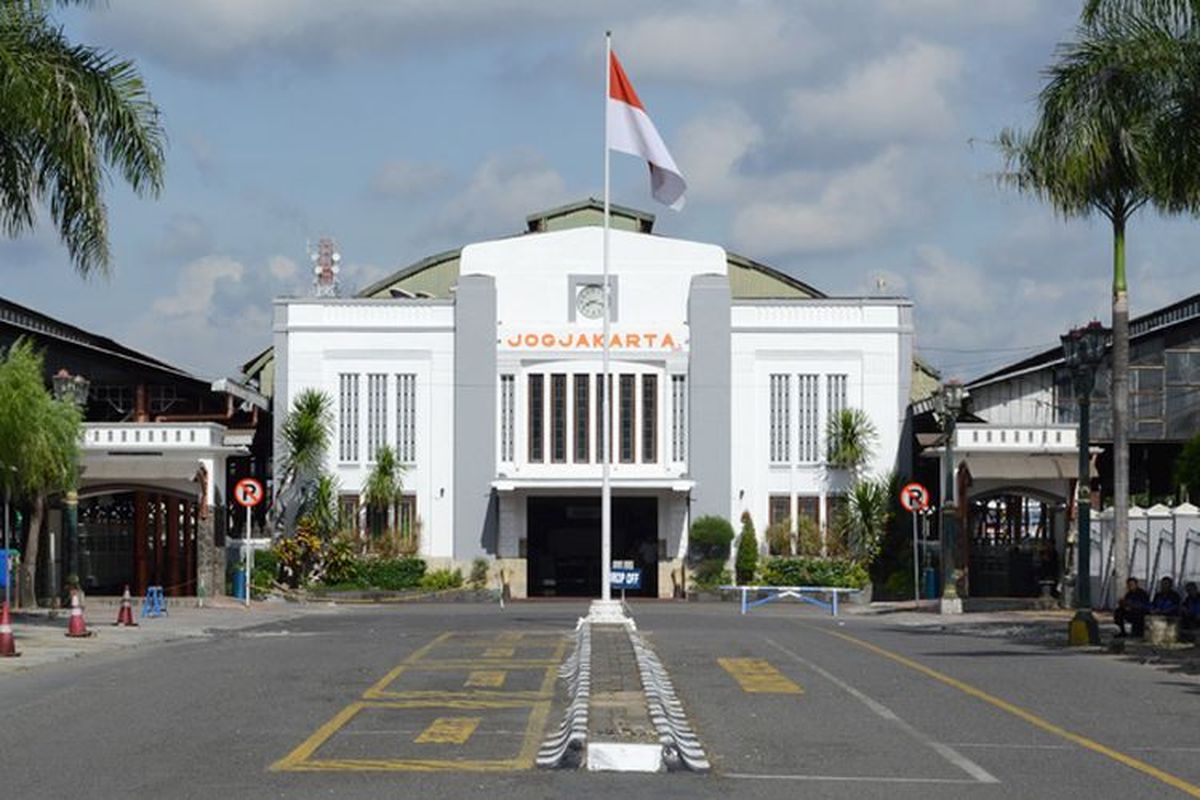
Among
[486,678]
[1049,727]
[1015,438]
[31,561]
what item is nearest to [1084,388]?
[486,678]

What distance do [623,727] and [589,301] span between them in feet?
147

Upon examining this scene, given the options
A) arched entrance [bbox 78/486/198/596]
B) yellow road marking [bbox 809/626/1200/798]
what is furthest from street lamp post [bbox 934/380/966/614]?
arched entrance [bbox 78/486/198/596]

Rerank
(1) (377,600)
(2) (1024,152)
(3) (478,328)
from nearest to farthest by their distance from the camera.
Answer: (2) (1024,152) → (1) (377,600) → (3) (478,328)

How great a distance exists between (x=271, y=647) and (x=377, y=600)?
26.3 metres

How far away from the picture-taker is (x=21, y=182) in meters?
29.2

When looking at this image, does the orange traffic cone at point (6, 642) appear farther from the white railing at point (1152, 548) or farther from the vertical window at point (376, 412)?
the vertical window at point (376, 412)

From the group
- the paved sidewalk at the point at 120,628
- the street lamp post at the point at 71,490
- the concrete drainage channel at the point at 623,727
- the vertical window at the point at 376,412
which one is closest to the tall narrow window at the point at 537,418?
the vertical window at the point at 376,412

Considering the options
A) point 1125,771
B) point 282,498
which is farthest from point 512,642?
point 282,498

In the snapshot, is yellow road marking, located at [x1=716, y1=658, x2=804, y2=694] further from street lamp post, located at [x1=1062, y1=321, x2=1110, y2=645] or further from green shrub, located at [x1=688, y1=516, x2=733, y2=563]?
green shrub, located at [x1=688, y1=516, x2=733, y2=563]

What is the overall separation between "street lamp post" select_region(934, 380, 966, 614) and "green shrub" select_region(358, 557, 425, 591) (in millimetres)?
16172

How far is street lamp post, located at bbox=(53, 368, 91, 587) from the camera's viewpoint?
43.9 meters

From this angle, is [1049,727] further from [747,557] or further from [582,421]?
[582,421]

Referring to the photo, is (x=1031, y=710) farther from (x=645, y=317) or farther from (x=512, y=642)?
(x=645, y=317)

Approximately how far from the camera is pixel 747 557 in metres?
57.8
